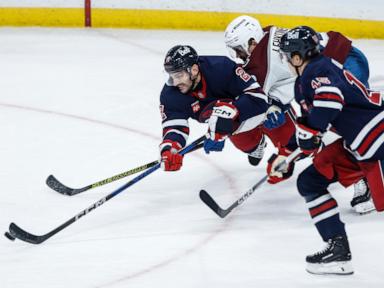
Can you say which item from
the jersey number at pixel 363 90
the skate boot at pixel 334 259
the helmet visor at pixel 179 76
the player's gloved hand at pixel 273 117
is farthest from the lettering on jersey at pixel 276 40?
the skate boot at pixel 334 259

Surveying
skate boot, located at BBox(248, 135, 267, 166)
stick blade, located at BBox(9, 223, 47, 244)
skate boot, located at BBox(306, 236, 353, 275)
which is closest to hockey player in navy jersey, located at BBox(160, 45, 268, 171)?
skate boot, located at BBox(248, 135, 267, 166)

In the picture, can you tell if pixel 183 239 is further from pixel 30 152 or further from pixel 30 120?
pixel 30 120

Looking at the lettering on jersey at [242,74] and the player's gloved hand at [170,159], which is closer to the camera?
the player's gloved hand at [170,159]

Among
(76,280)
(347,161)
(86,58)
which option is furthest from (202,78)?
(86,58)

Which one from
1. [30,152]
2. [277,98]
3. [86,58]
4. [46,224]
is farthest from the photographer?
[86,58]

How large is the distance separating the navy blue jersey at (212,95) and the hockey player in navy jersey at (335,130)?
0.64m

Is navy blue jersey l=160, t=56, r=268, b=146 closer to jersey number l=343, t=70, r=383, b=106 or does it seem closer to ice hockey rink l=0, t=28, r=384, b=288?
ice hockey rink l=0, t=28, r=384, b=288

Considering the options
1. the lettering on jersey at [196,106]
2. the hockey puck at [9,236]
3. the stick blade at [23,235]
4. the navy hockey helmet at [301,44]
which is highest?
the navy hockey helmet at [301,44]

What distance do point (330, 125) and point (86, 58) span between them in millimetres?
3383

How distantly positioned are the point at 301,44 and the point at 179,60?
0.71 m

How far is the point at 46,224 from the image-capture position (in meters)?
3.93

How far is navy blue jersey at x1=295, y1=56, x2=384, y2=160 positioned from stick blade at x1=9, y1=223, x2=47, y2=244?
115cm

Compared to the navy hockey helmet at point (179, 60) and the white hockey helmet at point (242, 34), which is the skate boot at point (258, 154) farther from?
the navy hockey helmet at point (179, 60)

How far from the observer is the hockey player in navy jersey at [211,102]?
4043 millimetres
